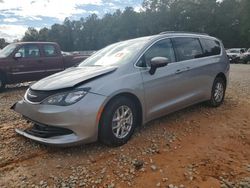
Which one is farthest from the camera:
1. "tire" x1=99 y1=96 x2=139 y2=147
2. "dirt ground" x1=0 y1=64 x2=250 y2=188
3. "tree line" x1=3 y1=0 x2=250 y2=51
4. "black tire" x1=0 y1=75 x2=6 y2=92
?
"tree line" x1=3 y1=0 x2=250 y2=51

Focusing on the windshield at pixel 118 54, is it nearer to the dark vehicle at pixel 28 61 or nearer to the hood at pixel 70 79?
→ the hood at pixel 70 79

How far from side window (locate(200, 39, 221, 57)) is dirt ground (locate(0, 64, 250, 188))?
1.72 meters

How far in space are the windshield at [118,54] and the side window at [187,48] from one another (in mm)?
711

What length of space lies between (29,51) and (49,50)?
2.76ft

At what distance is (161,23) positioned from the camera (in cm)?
5725

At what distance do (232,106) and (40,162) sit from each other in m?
4.59

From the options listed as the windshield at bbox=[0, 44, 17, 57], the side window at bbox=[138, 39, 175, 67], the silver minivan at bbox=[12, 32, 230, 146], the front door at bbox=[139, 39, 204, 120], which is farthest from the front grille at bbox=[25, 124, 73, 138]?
the windshield at bbox=[0, 44, 17, 57]

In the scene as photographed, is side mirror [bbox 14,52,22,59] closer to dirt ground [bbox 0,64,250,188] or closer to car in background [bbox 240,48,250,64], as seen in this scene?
dirt ground [bbox 0,64,250,188]

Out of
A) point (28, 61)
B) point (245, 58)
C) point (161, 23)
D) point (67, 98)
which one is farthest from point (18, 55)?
point (161, 23)

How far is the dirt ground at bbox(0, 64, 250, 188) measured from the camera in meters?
3.38

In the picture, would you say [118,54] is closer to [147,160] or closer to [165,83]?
[165,83]

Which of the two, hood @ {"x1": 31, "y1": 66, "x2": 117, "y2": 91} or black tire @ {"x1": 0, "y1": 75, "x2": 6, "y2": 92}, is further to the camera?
black tire @ {"x1": 0, "y1": 75, "x2": 6, "y2": 92}

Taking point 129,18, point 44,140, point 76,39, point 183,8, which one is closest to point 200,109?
point 44,140

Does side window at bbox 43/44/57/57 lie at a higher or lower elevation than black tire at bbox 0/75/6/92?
higher
